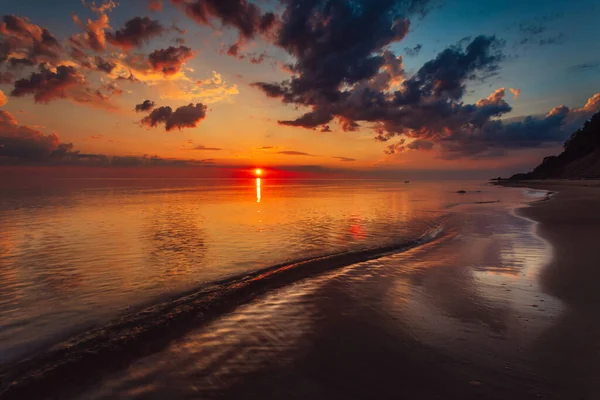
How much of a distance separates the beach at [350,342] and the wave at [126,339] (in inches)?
1.1

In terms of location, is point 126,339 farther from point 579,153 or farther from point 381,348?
point 579,153

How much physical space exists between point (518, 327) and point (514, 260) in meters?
6.77

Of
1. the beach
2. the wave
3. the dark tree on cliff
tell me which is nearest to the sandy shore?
the beach

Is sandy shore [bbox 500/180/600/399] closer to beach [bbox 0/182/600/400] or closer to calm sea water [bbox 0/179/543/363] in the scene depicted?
beach [bbox 0/182/600/400]

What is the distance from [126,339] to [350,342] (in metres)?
4.61

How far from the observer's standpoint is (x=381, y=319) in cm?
712

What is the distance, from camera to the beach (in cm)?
476

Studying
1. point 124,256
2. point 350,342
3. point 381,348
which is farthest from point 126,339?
point 124,256

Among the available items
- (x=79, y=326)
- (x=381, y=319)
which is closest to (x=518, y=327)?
(x=381, y=319)

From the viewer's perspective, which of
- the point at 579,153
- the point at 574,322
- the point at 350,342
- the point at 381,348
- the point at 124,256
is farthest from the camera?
the point at 579,153

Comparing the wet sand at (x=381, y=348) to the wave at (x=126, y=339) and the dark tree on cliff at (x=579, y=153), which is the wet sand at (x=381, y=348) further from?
the dark tree on cliff at (x=579, y=153)

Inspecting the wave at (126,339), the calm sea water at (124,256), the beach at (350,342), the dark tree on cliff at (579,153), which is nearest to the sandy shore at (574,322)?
the beach at (350,342)

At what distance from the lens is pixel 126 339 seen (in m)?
6.46

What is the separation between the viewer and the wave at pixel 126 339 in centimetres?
518
